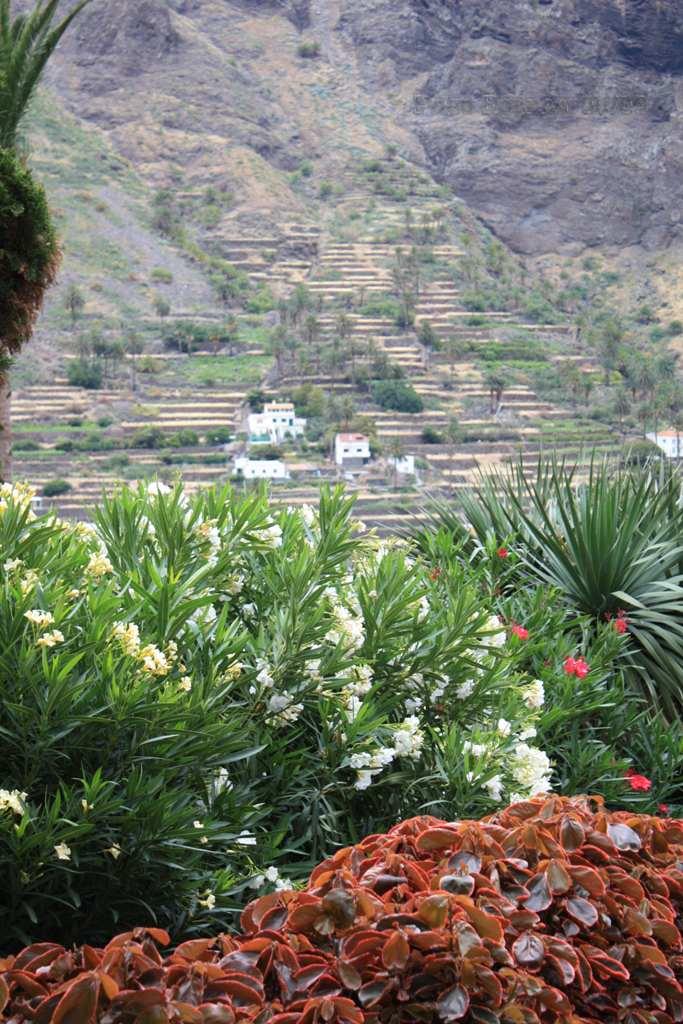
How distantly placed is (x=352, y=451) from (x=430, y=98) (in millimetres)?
51731

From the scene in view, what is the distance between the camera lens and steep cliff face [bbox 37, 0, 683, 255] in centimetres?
8438

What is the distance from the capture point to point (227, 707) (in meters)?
2.45

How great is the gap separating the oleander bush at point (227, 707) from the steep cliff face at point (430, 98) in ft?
259

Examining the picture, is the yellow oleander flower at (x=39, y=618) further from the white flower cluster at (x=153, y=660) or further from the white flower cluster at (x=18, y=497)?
the white flower cluster at (x=18, y=497)

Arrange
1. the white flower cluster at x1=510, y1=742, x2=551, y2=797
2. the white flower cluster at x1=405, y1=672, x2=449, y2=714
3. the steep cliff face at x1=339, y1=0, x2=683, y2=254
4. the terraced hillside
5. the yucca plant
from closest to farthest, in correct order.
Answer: the white flower cluster at x1=510, y1=742, x2=551, y2=797 < the white flower cluster at x1=405, y1=672, x2=449, y2=714 < the yucca plant < the terraced hillside < the steep cliff face at x1=339, y1=0, x2=683, y2=254

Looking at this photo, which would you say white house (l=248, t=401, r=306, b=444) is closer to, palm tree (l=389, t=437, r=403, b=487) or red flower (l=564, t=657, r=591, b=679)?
palm tree (l=389, t=437, r=403, b=487)

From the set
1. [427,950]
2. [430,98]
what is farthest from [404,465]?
[430,98]

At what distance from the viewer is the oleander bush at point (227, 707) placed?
6.97 feet

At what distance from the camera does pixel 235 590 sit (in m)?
2.92

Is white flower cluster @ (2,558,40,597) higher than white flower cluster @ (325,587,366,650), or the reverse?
white flower cluster @ (2,558,40,597)

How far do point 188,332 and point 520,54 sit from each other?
147ft

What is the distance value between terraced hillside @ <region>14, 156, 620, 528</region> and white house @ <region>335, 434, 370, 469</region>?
25.2 inches

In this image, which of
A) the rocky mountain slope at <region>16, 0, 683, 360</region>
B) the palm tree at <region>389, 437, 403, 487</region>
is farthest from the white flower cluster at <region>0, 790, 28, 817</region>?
the rocky mountain slope at <region>16, 0, 683, 360</region>

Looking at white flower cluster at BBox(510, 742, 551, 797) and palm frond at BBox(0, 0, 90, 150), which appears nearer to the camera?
white flower cluster at BBox(510, 742, 551, 797)
